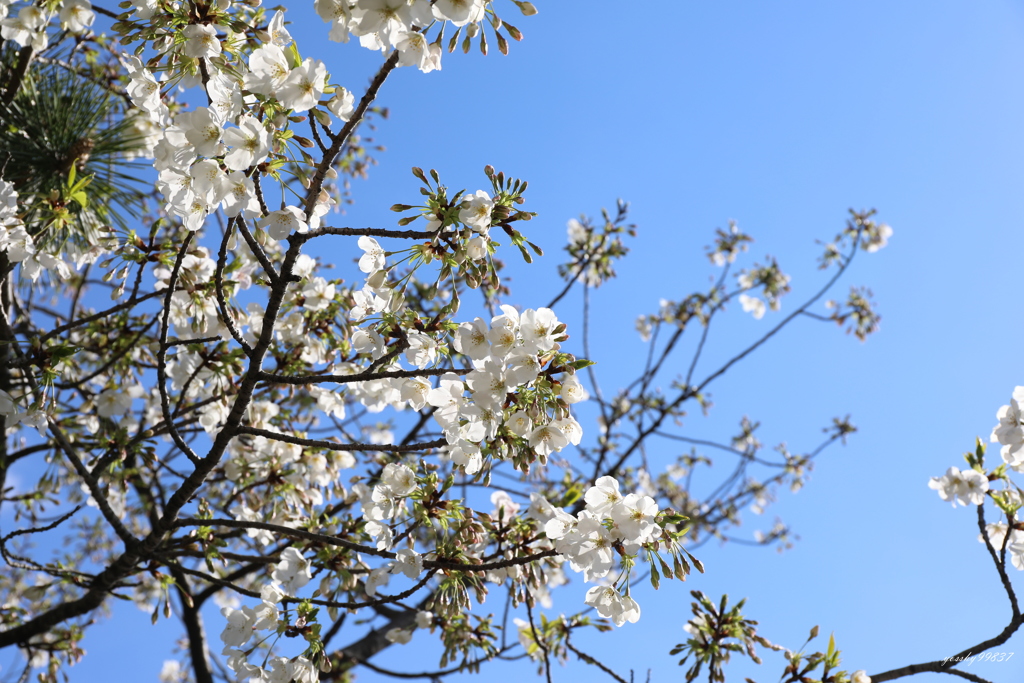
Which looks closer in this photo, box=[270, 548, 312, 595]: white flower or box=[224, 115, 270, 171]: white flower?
box=[224, 115, 270, 171]: white flower

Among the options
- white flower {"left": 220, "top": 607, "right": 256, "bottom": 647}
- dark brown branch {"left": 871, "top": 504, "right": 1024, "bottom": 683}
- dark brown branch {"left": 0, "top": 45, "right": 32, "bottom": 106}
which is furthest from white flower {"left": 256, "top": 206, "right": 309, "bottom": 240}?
dark brown branch {"left": 871, "top": 504, "right": 1024, "bottom": 683}

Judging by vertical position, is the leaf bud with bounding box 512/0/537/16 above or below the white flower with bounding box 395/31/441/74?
above

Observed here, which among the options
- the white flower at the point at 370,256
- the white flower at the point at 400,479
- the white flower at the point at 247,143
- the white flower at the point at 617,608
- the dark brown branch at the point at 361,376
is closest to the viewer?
the white flower at the point at 247,143

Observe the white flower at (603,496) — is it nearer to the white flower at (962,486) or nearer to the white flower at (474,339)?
the white flower at (474,339)

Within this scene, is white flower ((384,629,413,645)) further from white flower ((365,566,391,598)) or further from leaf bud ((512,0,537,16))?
leaf bud ((512,0,537,16))

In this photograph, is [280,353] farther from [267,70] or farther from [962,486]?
[962,486]

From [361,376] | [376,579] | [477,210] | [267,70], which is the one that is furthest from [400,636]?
[267,70]

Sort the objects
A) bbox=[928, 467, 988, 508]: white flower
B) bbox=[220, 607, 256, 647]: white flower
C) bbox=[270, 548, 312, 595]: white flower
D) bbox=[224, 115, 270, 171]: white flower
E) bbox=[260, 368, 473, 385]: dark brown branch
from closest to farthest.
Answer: bbox=[224, 115, 270, 171]: white flower → bbox=[260, 368, 473, 385]: dark brown branch → bbox=[220, 607, 256, 647]: white flower → bbox=[270, 548, 312, 595]: white flower → bbox=[928, 467, 988, 508]: white flower

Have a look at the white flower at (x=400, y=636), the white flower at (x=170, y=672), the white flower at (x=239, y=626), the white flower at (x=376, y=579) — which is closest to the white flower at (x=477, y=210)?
the white flower at (x=376, y=579)

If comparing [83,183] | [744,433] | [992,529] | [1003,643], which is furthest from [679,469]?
[83,183]

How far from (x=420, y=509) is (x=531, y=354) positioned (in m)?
0.94

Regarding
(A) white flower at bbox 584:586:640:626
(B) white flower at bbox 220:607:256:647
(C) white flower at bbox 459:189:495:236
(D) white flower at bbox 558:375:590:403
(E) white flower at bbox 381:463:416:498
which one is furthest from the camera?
(B) white flower at bbox 220:607:256:647

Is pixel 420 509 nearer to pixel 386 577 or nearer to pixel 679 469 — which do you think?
pixel 386 577

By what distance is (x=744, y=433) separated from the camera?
7770 millimetres
